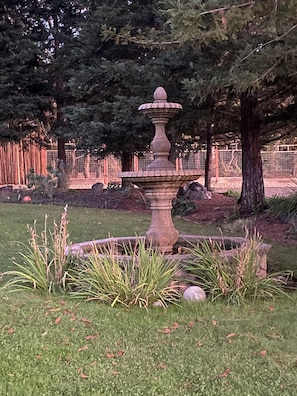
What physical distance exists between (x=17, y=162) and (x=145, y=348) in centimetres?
1735

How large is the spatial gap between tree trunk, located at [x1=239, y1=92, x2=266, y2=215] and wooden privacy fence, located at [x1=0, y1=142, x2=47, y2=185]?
1069 centimetres

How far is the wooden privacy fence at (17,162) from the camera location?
1973 centimetres

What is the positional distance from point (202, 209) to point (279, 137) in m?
3.21

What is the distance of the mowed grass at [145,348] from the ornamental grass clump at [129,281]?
0.47ft

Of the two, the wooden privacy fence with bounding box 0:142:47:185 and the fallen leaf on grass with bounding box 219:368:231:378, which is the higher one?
the wooden privacy fence with bounding box 0:142:47:185

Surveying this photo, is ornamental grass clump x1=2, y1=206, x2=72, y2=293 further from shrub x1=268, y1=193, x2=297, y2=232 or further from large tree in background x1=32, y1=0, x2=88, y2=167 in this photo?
large tree in background x1=32, y1=0, x2=88, y2=167

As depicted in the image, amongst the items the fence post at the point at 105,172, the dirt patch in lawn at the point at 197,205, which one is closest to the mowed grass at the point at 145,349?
the dirt patch in lawn at the point at 197,205

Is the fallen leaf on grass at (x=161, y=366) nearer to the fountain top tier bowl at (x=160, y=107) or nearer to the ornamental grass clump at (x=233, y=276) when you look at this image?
the ornamental grass clump at (x=233, y=276)

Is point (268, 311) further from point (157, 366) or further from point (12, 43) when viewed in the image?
point (12, 43)

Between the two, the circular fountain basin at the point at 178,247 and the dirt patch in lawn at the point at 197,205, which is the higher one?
the circular fountain basin at the point at 178,247

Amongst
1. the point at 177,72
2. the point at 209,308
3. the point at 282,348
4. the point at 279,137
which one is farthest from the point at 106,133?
the point at 282,348

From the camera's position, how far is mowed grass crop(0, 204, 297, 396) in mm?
2943

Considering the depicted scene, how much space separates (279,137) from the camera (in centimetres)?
1356

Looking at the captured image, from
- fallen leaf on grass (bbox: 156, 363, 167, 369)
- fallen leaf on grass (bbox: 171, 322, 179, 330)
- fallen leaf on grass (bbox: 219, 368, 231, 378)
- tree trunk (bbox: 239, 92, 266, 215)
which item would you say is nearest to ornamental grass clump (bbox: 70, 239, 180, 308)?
fallen leaf on grass (bbox: 171, 322, 179, 330)
